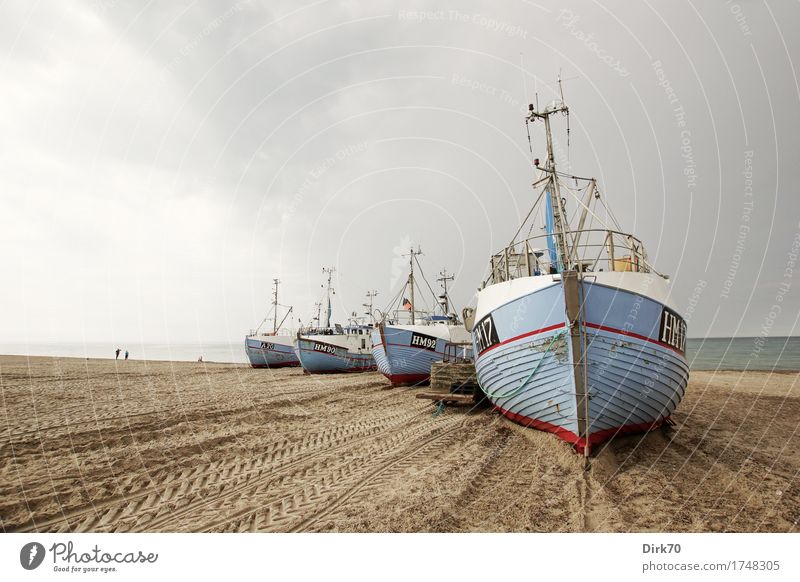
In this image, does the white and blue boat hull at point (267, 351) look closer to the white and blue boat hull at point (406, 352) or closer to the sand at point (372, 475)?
the white and blue boat hull at point (406, 352)

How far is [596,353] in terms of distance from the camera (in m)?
6.49

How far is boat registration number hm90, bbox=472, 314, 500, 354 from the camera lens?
8347 mm

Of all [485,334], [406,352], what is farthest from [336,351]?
[485,334]

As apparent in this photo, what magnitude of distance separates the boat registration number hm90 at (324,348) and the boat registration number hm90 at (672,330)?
26276mm

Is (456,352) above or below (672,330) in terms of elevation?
below

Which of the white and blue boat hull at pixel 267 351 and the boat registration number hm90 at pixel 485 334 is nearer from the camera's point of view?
the boat registration number hm90 at pixel 485 334

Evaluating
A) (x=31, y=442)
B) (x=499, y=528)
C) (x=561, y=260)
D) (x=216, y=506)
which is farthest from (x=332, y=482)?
(x=31, y=442)

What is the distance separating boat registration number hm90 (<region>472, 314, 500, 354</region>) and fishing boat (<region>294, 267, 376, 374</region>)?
22822mm

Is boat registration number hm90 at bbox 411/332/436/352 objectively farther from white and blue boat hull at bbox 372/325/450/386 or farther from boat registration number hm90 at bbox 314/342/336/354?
boat registration number hm90 at bbox 314/342/336/354

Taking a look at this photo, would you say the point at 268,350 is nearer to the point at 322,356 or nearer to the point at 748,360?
the point at 322,356

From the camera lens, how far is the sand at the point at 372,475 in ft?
15.2

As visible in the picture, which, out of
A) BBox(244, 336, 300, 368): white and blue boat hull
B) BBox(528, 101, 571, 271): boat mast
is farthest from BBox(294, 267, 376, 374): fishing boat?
BBox(528, 101, 571, 271): boat mast

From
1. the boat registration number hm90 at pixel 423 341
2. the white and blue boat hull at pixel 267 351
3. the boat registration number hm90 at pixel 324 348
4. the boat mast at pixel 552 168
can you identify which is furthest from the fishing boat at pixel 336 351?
the boat mast at pixel 552 168

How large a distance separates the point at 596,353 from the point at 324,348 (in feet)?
86.7
